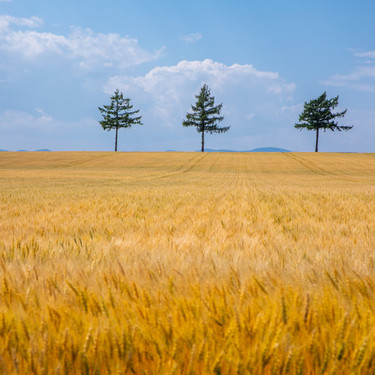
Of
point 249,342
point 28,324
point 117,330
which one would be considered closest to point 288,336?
point 249,342

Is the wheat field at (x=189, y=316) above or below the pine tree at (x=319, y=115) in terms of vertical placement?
below

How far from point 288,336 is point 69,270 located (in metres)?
1.17

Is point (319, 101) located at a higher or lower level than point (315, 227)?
higher

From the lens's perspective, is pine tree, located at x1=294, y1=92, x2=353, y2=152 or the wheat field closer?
the wheat field

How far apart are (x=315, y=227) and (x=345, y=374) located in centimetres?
300

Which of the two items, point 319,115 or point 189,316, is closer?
point 189,316

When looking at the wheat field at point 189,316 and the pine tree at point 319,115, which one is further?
the pine tree at point 319,115

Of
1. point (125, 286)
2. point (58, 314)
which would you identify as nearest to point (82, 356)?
point (58, 314)

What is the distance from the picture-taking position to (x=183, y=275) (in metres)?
1.50

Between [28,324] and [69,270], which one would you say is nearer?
[28,324]

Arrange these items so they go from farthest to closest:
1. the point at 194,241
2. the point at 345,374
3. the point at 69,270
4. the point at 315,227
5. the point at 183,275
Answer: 1. the point at 315,227
2. the point at 194,241
3. the point at 69,270
4. the point at 183,275
5. the point at 345,374

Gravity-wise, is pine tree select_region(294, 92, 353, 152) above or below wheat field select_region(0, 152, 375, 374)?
above

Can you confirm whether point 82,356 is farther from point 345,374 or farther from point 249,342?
point 345,374

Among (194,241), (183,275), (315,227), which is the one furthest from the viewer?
(315,227)
